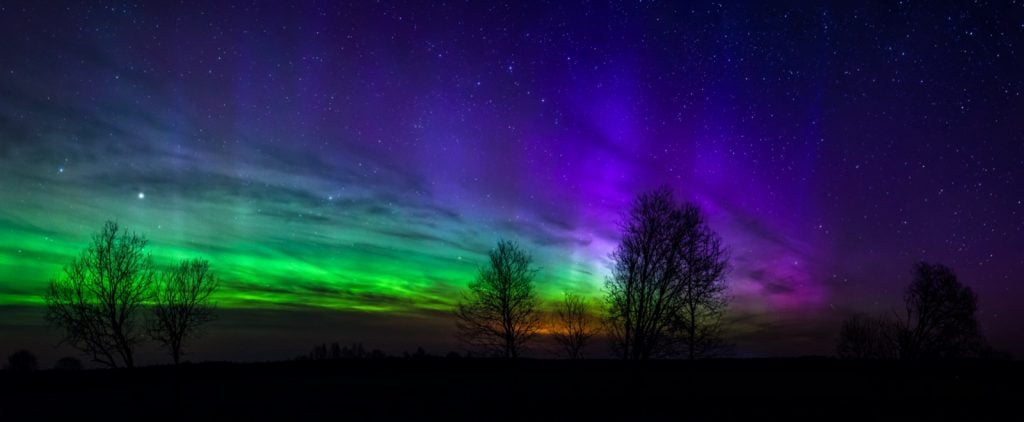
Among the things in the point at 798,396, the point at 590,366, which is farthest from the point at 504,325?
the point at 798,396

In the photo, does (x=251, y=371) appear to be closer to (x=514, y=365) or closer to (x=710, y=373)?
(x=514, y=365)

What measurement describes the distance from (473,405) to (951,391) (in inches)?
663

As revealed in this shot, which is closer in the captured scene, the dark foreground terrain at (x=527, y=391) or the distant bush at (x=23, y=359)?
the dark foreground terrain at (x=527, y=391)

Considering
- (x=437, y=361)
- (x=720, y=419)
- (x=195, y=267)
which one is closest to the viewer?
(x=720, y=419)

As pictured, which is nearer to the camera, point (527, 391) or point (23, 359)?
point (527, 391)

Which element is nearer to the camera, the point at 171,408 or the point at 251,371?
the point at 171,408

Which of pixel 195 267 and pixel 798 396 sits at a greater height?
pixel 195 267

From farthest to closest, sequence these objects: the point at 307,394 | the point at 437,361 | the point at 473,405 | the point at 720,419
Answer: the point at 437,361, the point at 307,394, the point at 473,405, the point at 720,419

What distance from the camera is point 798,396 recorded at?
18672mm

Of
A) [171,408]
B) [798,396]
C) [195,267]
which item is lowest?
[171,408]

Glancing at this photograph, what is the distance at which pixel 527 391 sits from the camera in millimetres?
20859

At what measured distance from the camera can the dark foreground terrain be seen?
17.0 metres

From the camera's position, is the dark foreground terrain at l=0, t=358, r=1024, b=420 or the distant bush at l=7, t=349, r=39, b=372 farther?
the distant bush at l=7, t=349, r=39, b=372

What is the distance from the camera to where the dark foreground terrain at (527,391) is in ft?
55.8
